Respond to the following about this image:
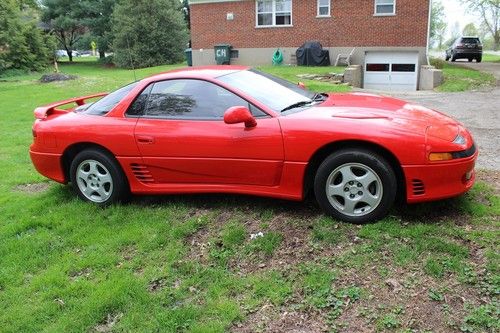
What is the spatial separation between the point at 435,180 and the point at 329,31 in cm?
2099

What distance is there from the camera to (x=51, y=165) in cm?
558

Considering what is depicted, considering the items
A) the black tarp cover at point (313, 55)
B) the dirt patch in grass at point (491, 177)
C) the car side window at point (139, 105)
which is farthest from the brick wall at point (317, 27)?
the car side window at point (139, 105)

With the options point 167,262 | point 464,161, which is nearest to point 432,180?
point 464,161

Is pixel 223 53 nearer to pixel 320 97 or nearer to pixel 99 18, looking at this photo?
pixel 99 18

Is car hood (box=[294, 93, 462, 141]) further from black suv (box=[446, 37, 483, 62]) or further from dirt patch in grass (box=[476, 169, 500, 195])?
black suv (box=[446, 37, 483, 62])

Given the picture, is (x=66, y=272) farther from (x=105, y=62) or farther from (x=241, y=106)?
(x=105, y=62)

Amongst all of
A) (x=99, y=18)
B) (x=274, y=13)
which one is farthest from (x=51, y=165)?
(x=99, y=18)

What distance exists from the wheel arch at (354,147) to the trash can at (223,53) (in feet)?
72.1

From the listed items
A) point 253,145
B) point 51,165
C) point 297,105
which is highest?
point 297,105

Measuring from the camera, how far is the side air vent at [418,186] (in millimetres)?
4109

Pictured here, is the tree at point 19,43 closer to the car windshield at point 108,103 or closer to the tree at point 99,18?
the tree at point 99,18

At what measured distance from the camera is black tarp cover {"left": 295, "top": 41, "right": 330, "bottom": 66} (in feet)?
77.2

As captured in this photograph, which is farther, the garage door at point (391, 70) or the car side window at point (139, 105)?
the garage door at point (391, 70)

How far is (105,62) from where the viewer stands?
4206cm
